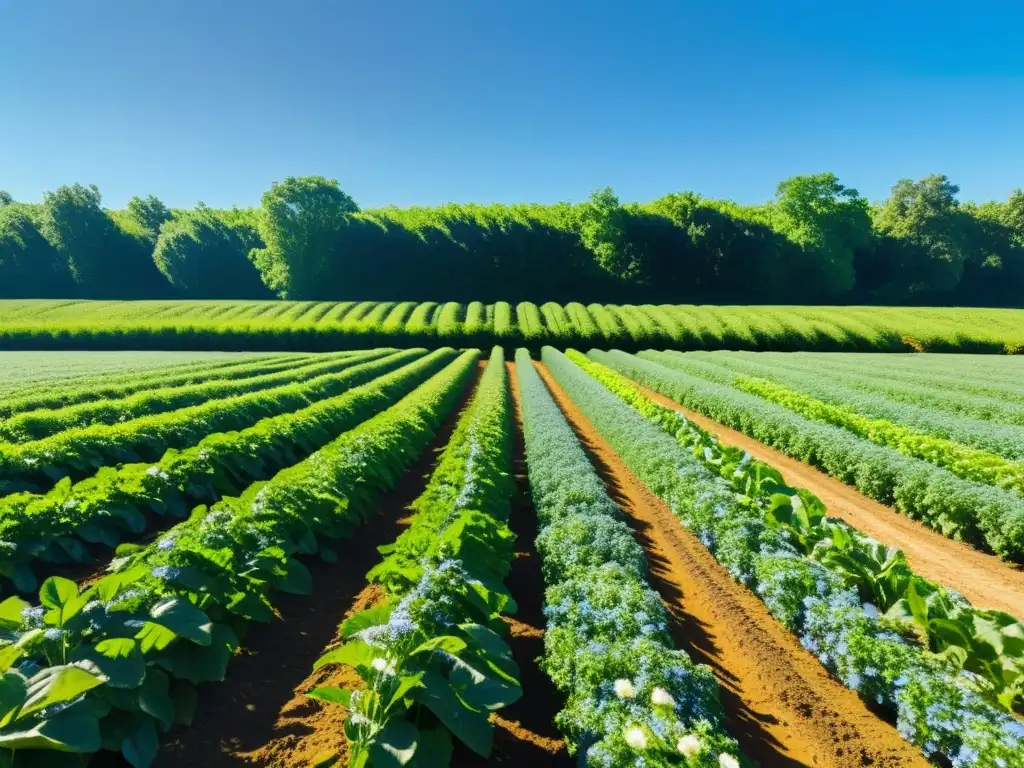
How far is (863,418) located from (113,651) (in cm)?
1840

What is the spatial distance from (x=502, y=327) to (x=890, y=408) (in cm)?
3534

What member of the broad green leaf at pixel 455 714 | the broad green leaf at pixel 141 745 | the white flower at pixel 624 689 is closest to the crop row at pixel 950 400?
the white flower at pixel 624 689

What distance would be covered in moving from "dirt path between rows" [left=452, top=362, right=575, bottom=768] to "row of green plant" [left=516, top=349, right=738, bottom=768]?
359mm

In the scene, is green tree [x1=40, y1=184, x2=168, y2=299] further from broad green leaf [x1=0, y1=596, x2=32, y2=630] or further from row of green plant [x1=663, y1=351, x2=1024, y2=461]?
broad green leaf [x1=0, y1=596, x2=32, y2=630]

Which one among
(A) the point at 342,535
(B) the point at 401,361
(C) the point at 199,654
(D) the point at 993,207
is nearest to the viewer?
(C) the point at 199,654

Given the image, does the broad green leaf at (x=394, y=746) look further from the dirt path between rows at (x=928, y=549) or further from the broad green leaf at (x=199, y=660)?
the dirt path between rows at (x=928, y=549)

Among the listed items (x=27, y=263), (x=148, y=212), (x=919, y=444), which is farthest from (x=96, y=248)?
(x=919, y=444)

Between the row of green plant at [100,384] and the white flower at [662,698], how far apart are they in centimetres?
1806

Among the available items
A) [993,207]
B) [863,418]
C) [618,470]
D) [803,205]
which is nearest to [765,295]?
[803,205]

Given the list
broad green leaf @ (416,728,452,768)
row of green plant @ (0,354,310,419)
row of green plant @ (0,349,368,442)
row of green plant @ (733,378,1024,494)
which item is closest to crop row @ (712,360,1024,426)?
row of green plant @ (733,378,1024,494)

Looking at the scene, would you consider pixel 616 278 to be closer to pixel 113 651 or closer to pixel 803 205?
pixel 803 205

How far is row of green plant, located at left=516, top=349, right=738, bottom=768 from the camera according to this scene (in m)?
3.56

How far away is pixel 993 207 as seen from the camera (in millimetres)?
79688

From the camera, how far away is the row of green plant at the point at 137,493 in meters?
6.64
